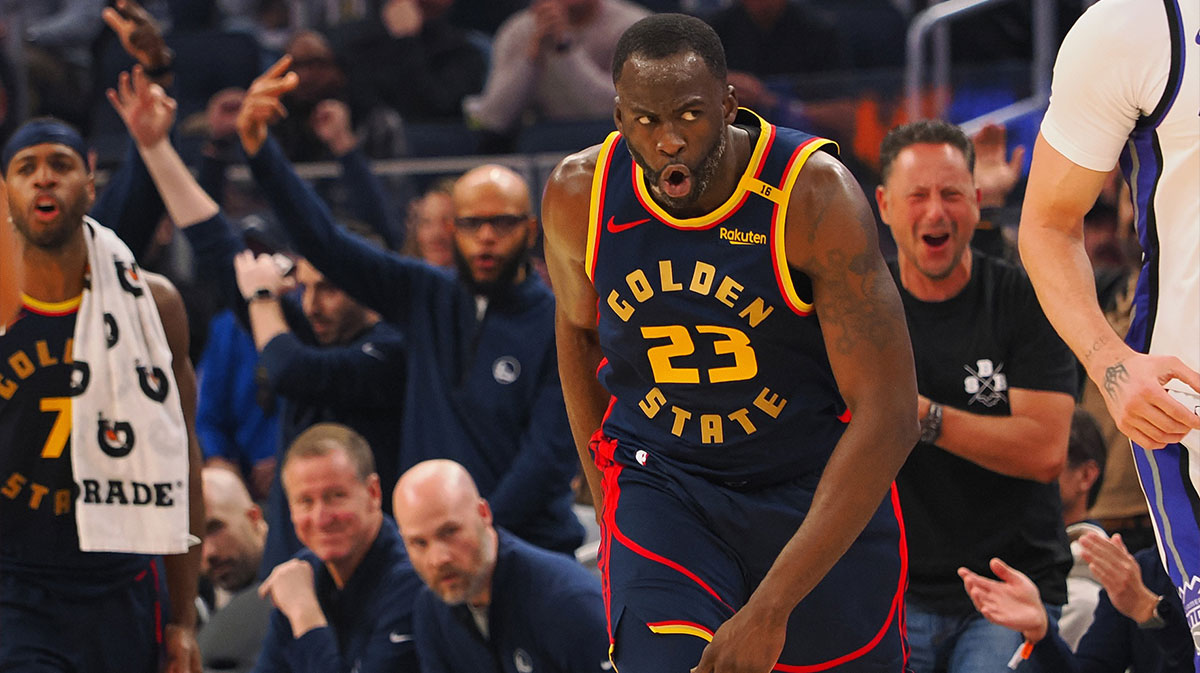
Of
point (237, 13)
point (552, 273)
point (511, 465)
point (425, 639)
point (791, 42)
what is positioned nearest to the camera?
point (552, 273)

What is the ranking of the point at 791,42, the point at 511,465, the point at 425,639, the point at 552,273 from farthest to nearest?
the point at 791,42
the point at 511,465
the point at 425,639
the point at 552,273

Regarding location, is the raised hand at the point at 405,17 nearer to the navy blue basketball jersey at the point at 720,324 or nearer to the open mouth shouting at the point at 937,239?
the open mouth shouting at the point at 937,239

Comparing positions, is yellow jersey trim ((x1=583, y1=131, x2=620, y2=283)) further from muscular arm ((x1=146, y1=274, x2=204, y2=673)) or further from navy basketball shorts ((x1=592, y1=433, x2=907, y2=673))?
muscular arm ((x1=146, y1=274, x2=204, y2=673))

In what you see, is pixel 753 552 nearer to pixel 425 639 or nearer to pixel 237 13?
pixel 425 639

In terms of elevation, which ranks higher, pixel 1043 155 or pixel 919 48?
pixel 919 48

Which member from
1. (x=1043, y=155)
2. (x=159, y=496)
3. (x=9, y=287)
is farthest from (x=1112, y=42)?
(x=159, y=496)

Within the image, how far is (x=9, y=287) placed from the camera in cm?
299

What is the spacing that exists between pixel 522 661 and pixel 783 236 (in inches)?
91.9

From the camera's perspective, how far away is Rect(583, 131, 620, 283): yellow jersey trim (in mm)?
3270

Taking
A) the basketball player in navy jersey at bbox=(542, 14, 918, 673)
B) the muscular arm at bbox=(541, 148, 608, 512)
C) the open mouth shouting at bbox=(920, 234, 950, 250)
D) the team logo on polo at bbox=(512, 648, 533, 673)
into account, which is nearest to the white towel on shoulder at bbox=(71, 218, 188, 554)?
the team logo on polo at bbox=(512, 648, 533, 673)

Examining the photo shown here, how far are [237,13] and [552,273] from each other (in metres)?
8.86

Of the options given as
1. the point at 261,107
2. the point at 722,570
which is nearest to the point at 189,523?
the point at 261,107

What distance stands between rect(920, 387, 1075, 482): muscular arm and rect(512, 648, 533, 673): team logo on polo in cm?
155

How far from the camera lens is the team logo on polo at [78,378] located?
470 centimetres
